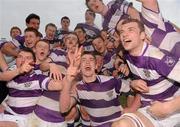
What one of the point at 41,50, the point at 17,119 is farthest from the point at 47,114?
the point at 41,50

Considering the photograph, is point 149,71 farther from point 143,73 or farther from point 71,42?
point 71,42

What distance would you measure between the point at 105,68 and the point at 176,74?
2.67 meters

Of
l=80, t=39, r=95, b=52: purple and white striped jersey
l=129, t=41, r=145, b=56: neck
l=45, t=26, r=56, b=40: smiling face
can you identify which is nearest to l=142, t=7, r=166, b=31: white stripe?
l=129, t=41, r=145, b=56: neck

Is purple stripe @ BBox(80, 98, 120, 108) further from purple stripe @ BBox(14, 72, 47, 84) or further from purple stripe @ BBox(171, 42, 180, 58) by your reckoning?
purple stripe @ BBox(171, 42, 180, 58)

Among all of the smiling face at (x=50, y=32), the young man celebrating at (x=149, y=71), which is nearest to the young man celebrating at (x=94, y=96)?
the young man celebrating at (x=149, y=71)

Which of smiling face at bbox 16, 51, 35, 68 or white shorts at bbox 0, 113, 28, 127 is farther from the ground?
smiling face at bbox 16, 51, 35, 68

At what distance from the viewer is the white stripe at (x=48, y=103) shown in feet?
14.4

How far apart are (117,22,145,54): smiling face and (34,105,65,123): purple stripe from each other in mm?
1232

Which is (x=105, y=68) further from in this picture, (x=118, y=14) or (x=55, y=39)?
(x=55, y=39)

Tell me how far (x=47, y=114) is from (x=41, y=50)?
2.82 feet

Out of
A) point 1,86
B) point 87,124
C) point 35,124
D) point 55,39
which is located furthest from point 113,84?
point 55,39

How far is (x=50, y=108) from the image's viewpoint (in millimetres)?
4391

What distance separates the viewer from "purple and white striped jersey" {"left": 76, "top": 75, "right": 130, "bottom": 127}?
421 centimetres

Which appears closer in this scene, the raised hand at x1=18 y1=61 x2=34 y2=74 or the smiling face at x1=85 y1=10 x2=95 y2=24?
the raised hand at x1=18 y1=61 x2=34 y2=74
